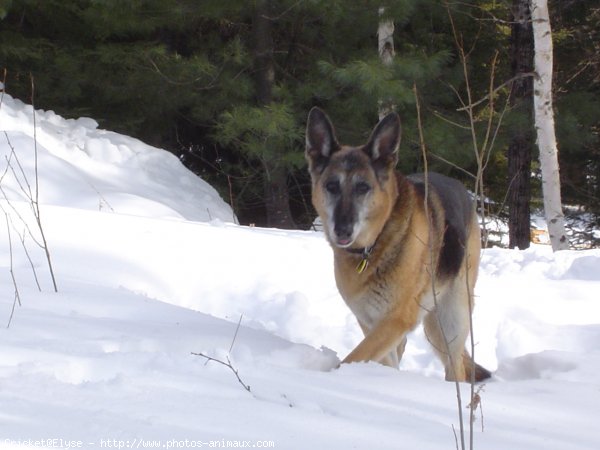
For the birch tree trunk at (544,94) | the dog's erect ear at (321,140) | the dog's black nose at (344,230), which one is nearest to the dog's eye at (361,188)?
the dog's black nose at (344,230)

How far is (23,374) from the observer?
3.16m

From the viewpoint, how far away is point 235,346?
176 inches

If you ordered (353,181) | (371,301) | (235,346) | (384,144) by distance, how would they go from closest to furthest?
(235,346), (371,301), (353,181), (384,144)

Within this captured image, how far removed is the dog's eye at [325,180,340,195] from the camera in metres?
5.18

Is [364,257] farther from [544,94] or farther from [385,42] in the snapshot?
[544,94]

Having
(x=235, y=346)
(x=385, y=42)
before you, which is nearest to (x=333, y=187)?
(x=235, y=346)

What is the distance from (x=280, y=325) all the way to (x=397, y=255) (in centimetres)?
195

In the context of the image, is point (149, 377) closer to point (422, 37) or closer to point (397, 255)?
point (397, 255)

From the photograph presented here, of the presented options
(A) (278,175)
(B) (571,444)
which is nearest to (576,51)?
(A) (278,175)

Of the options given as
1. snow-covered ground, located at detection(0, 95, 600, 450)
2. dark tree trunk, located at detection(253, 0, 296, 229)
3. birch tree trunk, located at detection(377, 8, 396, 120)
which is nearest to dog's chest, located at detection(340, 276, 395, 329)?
snow-covered ground, located at detection(0, 95, 600, 450)

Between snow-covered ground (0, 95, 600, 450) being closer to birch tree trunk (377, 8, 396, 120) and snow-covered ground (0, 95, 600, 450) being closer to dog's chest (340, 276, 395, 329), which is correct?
dog's chest (340, 276, 395, 329)

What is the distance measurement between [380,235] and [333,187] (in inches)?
16.4

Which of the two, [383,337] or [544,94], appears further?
[544,94]

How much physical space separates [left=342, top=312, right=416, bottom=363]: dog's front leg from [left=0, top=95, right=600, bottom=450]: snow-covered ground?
169 mm
